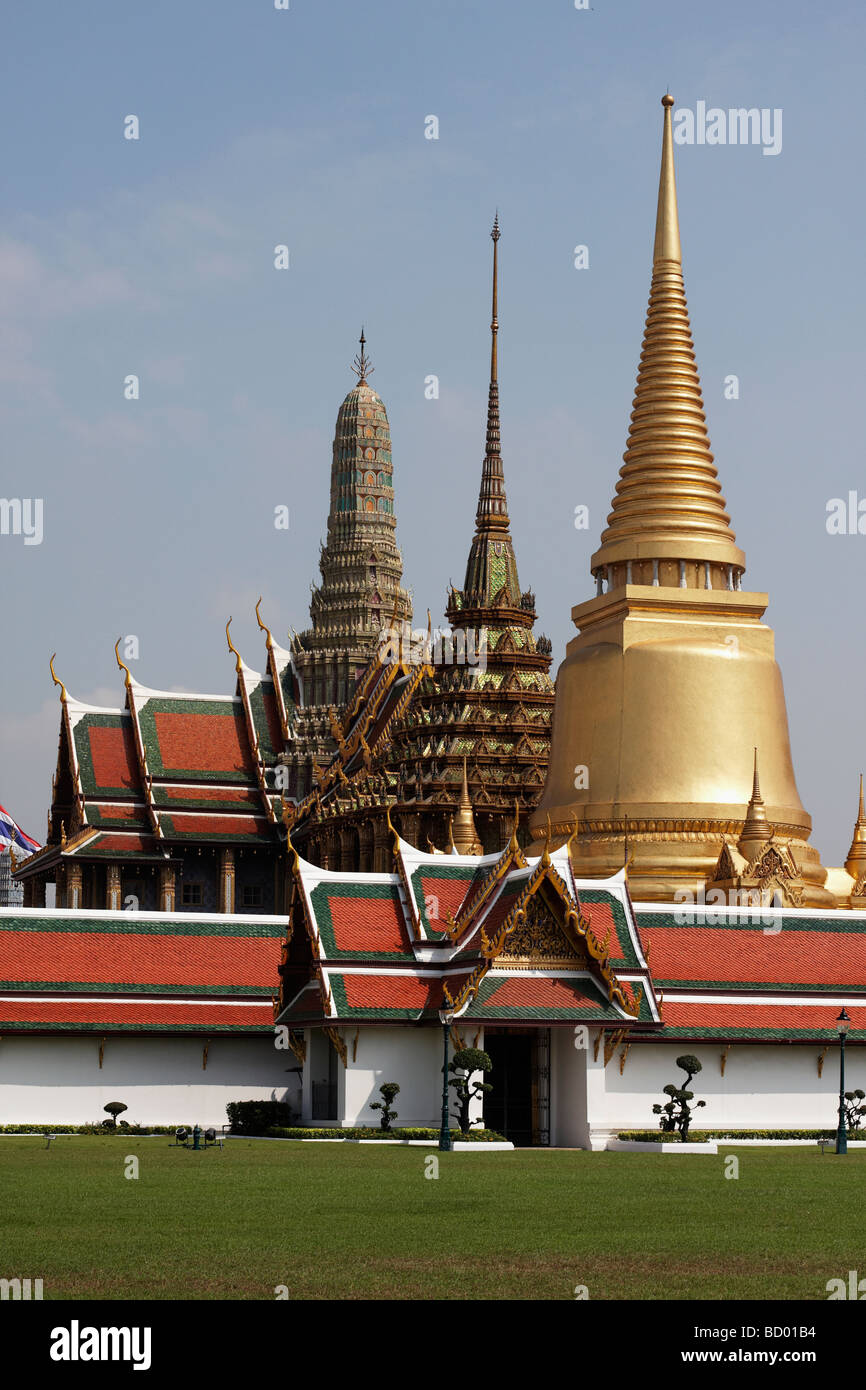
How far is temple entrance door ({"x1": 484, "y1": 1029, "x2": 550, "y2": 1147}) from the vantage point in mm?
35156

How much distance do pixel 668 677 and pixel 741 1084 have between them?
14.3 m

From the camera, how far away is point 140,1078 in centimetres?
3859

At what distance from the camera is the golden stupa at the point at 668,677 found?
4819 centimetres

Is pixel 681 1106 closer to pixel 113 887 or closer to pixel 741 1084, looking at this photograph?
pixel 741 1084

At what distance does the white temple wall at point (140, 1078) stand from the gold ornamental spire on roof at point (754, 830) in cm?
1192

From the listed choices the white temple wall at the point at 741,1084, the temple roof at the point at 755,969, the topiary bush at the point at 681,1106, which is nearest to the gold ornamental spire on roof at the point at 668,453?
the temple roof at the point at 755,969

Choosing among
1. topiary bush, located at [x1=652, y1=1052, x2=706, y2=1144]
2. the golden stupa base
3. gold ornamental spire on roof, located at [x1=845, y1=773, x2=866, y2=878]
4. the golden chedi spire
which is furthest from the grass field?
the golden chedi spire

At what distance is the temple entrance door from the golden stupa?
38.9 feet

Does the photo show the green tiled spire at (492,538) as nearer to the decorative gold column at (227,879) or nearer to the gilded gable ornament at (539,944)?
the decorative gold column at (227,879)

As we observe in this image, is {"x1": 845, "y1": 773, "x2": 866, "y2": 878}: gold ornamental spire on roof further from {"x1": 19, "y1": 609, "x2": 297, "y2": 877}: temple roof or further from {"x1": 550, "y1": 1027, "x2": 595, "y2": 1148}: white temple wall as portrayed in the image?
{"x1": 19, "y1": 609, "x2": 297, "y2": 877}: temple roof

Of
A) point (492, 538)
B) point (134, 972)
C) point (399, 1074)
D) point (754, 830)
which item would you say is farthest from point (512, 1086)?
point (492, 538)

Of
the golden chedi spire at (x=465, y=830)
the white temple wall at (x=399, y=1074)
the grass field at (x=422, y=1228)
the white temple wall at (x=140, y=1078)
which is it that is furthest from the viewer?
the golden chedi spire at (x=465, y=830)

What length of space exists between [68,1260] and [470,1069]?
17.6m
